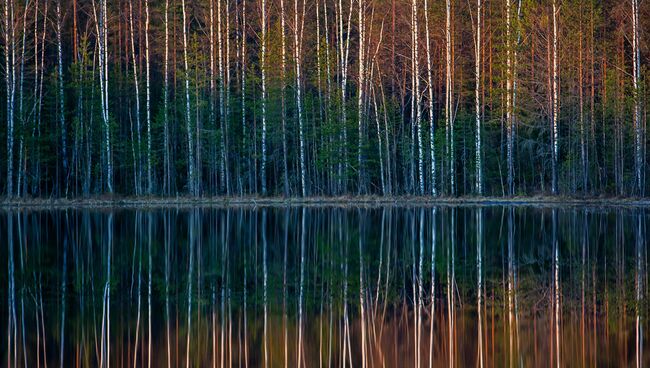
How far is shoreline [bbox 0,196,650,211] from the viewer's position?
34812 millimetres

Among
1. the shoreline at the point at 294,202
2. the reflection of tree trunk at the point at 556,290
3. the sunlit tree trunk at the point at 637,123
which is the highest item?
the sunlit tree trunk at the point at 637,123

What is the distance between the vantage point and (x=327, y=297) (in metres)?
12.7

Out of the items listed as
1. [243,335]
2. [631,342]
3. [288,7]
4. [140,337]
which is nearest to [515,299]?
[631,342]

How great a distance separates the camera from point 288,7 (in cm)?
4484

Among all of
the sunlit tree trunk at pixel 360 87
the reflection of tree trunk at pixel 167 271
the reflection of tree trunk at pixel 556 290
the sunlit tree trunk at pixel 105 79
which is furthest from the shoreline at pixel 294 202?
the reflection of tree trunk at pixel 556 290

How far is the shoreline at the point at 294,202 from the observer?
114ft

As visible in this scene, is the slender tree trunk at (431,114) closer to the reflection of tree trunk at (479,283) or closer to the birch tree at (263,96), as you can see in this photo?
the birch tree at (263,96)

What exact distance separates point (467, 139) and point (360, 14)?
8.89m

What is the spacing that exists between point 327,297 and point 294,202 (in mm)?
25202

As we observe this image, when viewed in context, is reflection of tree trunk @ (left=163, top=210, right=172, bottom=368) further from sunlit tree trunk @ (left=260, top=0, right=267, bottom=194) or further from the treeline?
the treeline

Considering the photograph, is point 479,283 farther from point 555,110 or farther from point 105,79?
point 105,79

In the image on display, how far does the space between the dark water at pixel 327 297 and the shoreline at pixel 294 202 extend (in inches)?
439

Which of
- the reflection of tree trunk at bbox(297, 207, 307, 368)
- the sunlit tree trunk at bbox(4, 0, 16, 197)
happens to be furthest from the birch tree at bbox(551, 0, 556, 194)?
the sunlit tree trunk at bbox(4, 0, 16, 197)

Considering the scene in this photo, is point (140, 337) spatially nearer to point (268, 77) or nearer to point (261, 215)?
point (261, 215)
